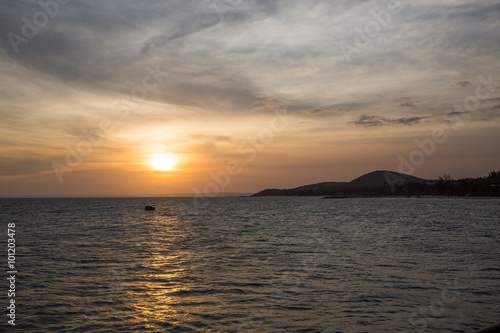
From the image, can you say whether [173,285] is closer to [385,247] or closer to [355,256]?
[355,256]

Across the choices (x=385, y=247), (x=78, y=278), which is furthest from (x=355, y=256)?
(x=78, y=278)

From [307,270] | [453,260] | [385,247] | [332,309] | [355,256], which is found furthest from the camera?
[385,247]

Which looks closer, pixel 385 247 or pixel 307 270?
pixel 307 270

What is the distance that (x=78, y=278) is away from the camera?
87.0ft

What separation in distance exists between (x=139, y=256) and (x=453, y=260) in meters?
29.1

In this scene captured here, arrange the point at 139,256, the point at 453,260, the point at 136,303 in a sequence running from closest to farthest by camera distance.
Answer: the point at 136,303 → the point at 453,260 → the point at 139,256

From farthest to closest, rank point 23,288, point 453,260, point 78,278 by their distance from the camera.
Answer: point 453,260, point 78,278, point 23,288

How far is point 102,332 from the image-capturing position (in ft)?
53.2

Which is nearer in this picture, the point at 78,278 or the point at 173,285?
the point at 173,285

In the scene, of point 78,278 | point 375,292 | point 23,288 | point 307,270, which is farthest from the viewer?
point 307,270

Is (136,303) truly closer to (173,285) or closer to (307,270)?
(173,285)

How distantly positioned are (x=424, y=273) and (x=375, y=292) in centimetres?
733

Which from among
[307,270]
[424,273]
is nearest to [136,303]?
[307,270]

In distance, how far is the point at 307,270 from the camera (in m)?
28.5
